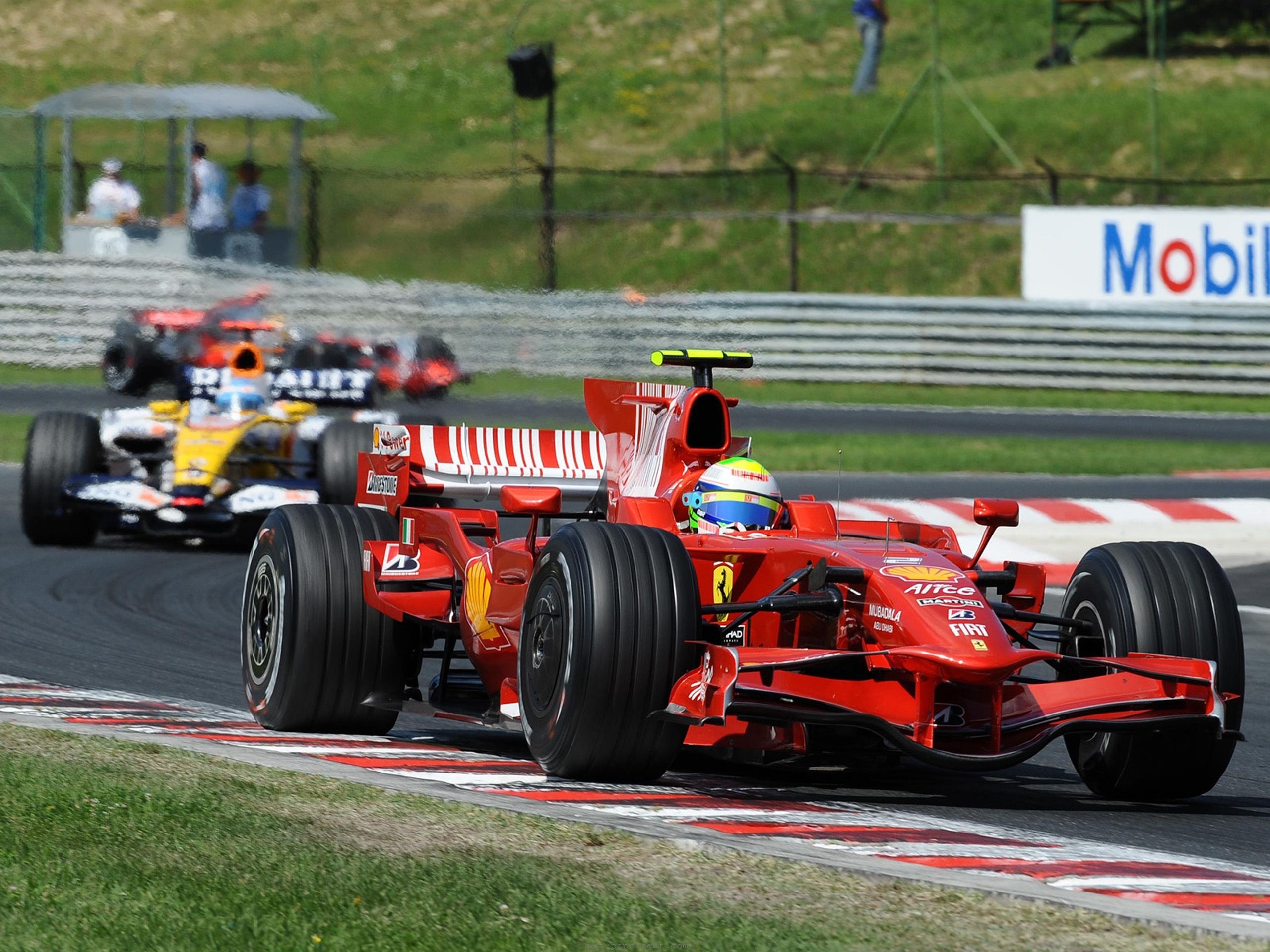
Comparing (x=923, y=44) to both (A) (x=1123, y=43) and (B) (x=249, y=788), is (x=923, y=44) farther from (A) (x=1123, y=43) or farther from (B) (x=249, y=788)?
(B) (x=249, y=788)

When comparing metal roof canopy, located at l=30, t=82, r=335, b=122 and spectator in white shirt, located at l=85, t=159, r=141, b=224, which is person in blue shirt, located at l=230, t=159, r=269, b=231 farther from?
metal roof canopy, located at l=30, t=82, r=335, b=122

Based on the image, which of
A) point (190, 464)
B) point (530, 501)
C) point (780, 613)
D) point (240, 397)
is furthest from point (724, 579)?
point (240, 397)

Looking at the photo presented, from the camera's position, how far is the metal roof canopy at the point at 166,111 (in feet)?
90.6

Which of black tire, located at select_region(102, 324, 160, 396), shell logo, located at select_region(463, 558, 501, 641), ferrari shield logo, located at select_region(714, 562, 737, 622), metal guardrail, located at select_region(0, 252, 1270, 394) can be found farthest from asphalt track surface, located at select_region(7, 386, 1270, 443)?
ferrari shield logo, located at select_region(714, 562, 737, 622)

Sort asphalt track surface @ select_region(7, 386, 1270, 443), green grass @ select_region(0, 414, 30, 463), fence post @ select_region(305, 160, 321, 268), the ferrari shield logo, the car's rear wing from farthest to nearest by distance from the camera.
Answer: fence post @ select_region(305, 160, 321, 268) → asphalt track surface @ select_region(7, 386, 1270, 443) → green grass @ select_region(0, 414, 30, 463) → the car's rear wing → the ferrari shield logo

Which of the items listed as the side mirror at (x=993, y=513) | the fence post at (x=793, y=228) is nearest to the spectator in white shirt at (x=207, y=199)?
the fence post at (x=793, y=228)

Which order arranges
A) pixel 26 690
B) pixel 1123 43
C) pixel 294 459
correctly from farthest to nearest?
pixel 1123 43 < pixel 294 459 < pixel 26 690

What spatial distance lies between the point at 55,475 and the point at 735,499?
288 inches

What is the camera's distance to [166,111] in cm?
2788

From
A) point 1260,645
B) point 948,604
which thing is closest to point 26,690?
point 948,604

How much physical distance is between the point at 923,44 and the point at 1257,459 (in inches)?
922

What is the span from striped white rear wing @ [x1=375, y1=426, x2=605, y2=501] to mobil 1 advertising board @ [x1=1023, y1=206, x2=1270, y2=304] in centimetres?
1586

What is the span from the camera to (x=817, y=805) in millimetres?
6055

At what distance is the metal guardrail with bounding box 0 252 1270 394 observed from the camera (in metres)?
23.6
